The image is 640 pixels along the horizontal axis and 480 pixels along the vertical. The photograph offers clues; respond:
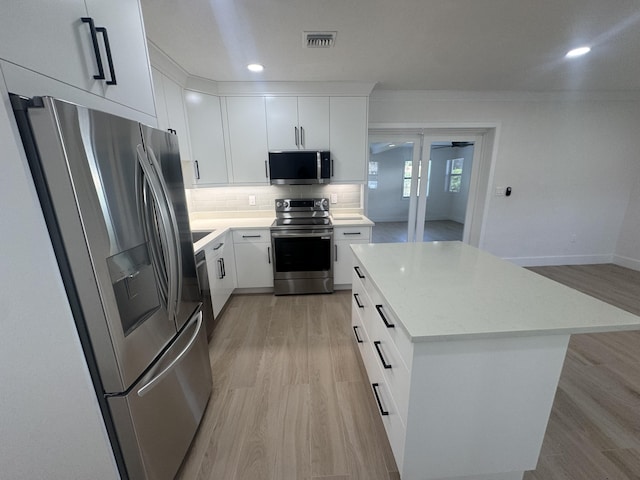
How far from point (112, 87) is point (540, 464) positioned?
2706 millimetres

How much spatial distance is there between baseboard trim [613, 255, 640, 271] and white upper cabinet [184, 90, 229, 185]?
5967 mm

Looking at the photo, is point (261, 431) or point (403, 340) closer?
point (403, 340)

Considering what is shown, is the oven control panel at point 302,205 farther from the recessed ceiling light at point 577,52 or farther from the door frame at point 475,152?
the recessed ceiling light at point 577,52

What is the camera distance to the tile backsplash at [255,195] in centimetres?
329

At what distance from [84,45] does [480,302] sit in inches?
73.3

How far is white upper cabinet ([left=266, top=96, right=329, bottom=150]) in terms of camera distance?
2875 millimetres

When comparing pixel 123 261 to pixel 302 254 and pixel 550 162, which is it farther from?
pixel 550 162

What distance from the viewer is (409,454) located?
104 cm

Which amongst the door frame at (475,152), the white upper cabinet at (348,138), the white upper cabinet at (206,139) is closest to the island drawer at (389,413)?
the white upper cabinet at (348,138)

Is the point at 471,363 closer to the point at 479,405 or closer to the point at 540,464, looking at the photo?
the point at 479,405

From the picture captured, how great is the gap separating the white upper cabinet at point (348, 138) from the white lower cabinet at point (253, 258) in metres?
1.15

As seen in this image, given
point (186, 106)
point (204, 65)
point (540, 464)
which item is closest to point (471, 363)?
point (540, 464)

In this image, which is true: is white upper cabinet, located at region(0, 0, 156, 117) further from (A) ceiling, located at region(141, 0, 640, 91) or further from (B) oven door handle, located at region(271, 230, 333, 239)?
(B) oven door handle, located at region(271, 230, 333, 239)

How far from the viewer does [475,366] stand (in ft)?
3.15
